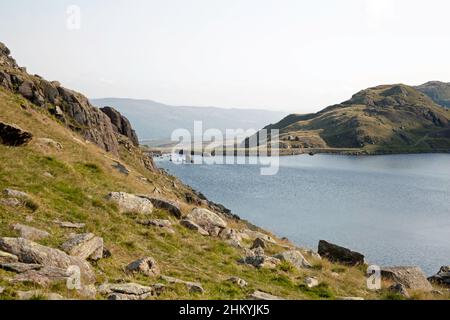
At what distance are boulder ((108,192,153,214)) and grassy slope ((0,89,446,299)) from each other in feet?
1.98

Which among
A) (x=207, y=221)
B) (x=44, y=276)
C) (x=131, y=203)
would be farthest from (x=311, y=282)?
(x=44, y=276)

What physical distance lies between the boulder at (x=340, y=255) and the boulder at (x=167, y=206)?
40.4 feet

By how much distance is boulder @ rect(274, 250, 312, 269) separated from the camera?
2366 cm

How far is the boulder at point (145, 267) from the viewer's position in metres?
16.2

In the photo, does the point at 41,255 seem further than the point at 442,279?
No

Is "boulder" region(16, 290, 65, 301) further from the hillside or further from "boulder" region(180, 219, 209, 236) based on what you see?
"boulder" region(180, 219, 209, 236)

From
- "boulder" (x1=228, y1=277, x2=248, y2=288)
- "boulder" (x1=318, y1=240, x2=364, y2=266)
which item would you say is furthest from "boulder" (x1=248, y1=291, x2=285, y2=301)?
"boulder" (x1=318, y1=240, x2=364, y2=266)

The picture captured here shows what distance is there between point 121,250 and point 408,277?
645 inches

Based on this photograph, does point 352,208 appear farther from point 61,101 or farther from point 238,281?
point 238,281

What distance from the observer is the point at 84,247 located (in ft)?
53.4

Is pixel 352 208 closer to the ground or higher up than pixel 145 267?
closer to the ground
